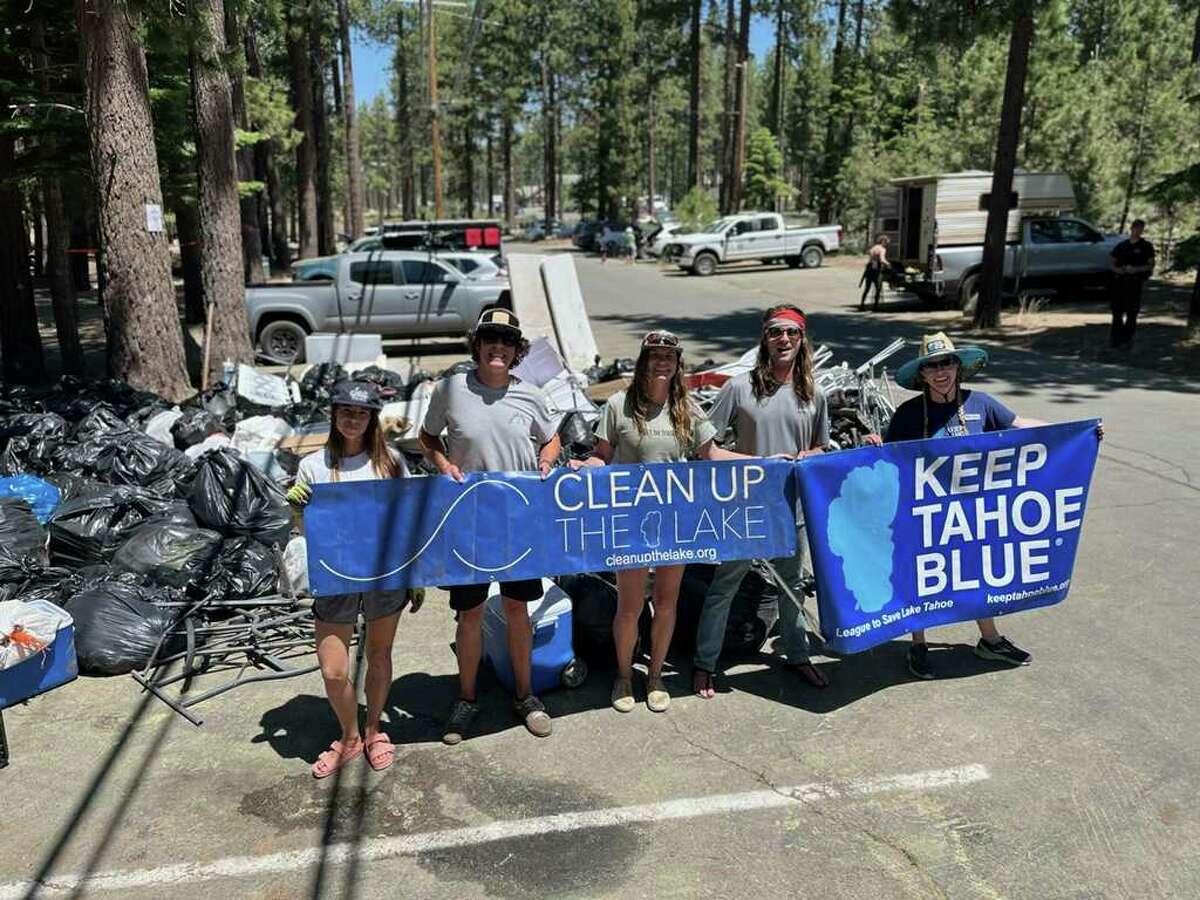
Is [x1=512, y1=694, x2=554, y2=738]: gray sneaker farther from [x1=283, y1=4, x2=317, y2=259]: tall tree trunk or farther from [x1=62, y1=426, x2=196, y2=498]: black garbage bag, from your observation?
[x1=283, y1=4, x2=317, y2=259]: tall tree trunk

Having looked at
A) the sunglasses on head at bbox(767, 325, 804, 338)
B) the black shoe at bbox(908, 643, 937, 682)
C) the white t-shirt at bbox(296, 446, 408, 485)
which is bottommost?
the black shoe at bbox(908, 643, 937, 682)

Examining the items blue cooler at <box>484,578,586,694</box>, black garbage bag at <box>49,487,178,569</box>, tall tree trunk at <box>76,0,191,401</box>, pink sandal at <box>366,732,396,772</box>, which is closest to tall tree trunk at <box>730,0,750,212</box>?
tall tree trunk at <box>76,0,191,401</box>

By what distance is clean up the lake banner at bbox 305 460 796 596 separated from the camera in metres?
3.83

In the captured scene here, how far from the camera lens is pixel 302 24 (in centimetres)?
2475

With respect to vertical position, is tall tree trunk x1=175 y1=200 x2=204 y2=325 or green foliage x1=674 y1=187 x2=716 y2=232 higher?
green foliage x1=674 y1=187 x2=716 y2=232

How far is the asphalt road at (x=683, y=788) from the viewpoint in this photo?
3322mm

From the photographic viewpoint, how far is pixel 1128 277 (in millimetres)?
13750

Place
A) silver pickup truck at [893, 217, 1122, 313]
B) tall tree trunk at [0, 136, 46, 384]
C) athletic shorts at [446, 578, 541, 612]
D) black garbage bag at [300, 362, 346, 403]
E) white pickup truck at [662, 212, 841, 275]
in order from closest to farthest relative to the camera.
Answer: athletic shorts at [446, 578, 541, 612] → black garbage bag at [300, 362, 346, 403] → tall tree trunk at [0, 136, 46, 384] → silver pickup truck at [893, 217, 1122, 313] → white pickup truck at [662, 212, 841, 275]

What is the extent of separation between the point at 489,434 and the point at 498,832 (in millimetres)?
1597

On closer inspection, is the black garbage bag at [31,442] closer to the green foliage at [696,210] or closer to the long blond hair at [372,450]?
the long blond hair at [372,450]

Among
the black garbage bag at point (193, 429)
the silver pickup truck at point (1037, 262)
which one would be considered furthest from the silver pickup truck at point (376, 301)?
the silver pickup truck at point (1037, 262)

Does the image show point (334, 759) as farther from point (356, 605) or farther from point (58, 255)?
point (58, 255)

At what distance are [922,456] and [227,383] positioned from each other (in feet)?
27.2

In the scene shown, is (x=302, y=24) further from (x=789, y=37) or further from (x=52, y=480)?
(x=789, y=37)
